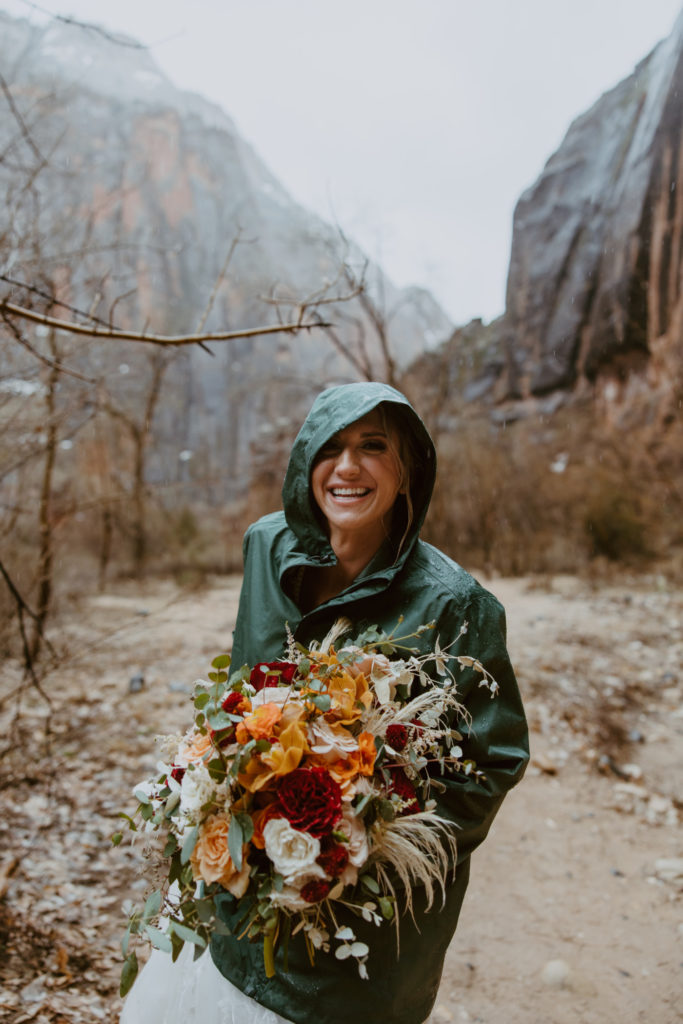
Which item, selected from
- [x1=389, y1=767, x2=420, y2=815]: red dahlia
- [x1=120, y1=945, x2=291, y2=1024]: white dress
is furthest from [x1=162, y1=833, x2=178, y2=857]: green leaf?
[x1=389, y1=767, x2=420, y2=815]: red dahlia

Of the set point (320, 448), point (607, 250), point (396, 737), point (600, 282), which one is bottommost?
point (396, 737)

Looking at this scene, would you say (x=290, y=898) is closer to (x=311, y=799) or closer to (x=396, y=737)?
(x=311, y=799)

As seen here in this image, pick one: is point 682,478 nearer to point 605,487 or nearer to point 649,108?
point 605,487

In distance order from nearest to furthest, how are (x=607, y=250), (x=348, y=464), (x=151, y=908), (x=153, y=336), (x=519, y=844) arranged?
(x=151, y=908)
(x=348, y=464)
(x=153, y=336)
(x=519, y=844)
(x=607, y=250)

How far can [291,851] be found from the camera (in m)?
1.12

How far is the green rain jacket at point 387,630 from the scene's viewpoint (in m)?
1.33

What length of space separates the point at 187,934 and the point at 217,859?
0.43ft

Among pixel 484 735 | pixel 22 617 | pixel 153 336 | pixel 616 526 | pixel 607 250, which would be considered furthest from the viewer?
pixel 607 250

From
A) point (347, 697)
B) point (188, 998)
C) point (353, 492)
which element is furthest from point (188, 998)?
point (353, 492)

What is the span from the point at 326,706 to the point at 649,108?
18.9 m

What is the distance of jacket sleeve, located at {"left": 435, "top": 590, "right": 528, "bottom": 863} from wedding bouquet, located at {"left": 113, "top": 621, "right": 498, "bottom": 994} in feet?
0.23

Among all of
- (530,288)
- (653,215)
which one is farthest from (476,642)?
(530,288)

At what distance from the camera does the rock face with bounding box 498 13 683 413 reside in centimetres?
1430

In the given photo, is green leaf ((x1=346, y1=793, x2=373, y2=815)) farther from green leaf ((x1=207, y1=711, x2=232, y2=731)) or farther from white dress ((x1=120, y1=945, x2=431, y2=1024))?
white dress ((x1=120, y1=945, x2=431, y2=1024))
